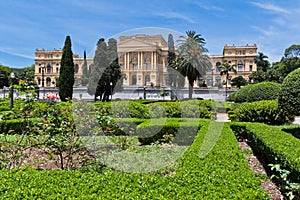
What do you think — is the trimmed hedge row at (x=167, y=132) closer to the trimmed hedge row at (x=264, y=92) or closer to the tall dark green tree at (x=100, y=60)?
the trimmed hedge row at (x=264, y=92)

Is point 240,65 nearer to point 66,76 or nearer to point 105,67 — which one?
point 105,67

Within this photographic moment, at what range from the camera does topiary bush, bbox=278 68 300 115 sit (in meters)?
8.50

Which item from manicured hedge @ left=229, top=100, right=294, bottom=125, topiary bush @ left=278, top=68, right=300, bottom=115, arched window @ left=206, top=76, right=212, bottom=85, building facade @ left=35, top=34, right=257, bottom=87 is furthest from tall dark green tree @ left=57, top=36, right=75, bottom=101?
arched window @ left=206, top=76, right=212, bottom=85

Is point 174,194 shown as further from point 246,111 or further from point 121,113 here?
point 246,111

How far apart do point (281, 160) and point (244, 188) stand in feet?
7.07

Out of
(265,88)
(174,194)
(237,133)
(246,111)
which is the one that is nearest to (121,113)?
(237,133)

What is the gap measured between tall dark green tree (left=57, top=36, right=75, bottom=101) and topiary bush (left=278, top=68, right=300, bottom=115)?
19123 millimetres

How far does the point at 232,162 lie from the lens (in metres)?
3.77

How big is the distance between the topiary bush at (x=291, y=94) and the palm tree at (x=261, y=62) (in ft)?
209

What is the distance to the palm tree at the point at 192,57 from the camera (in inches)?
966

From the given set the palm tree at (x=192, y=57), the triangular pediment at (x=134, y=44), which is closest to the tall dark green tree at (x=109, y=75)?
the palm tree at (x=192, y=57)

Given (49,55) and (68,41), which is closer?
(68,41)

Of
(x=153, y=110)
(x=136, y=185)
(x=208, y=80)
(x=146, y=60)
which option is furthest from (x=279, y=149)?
(x=208, y=80)

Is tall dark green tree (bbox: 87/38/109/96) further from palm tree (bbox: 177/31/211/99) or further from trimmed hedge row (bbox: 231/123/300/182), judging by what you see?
trimmed hedge row (bbox: 231/123/300/182)
